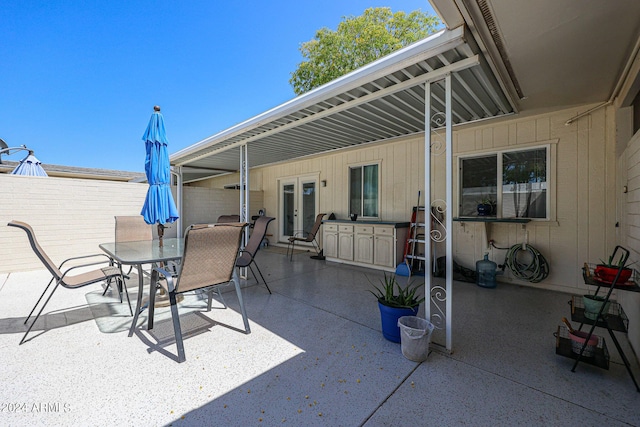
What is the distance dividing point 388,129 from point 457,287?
9.25ft

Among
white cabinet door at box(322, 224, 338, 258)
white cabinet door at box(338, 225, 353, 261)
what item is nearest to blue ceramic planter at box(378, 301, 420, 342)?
white cabinet door at box(338, 225, 353, 261)

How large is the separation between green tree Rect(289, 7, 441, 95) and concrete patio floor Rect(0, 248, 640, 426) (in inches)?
441

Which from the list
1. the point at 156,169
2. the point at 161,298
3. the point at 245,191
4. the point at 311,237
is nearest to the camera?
the point at 156,169

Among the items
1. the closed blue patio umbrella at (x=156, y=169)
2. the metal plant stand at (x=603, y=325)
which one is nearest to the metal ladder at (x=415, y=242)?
the metal plant stand at (x=603, y=325)

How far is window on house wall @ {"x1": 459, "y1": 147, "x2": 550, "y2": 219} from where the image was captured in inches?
157

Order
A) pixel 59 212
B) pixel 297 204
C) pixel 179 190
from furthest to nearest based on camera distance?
pixel 297 204
pixel 179 190
pixel 59 212

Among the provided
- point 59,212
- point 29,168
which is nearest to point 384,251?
point 59,212

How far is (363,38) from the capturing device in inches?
424

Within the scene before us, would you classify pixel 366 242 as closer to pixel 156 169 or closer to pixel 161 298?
pixel 161 298

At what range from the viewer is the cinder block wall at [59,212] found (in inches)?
193

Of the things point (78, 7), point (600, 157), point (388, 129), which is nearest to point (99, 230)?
point (78, 7)

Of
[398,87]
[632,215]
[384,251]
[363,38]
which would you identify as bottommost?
[384,251]

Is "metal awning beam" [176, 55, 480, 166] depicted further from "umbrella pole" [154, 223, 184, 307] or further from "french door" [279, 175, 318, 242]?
"french door" [279, 175, 318, 242]

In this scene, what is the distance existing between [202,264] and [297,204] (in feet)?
18.6
